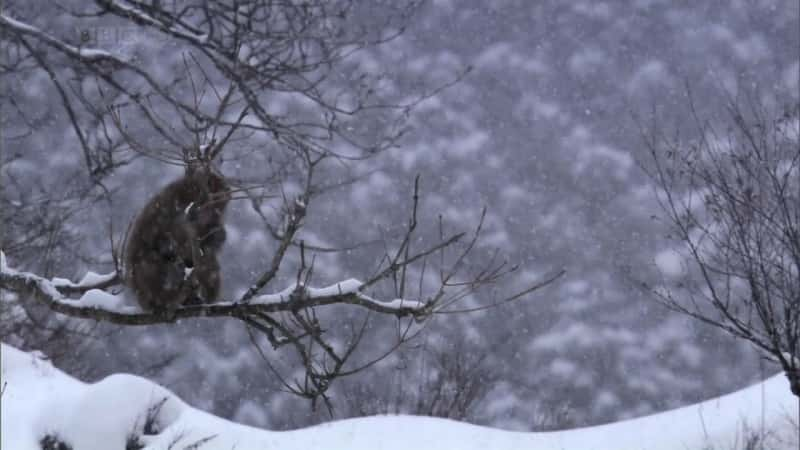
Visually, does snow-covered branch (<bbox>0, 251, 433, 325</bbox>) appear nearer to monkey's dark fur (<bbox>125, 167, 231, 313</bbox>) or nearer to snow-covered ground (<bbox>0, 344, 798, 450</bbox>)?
monkey's dark fur (<bbox>125, 167, 231, 313</bbox>)

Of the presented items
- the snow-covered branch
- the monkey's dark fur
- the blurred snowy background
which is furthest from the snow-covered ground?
the blurred snowy background

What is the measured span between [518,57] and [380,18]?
3974 cm

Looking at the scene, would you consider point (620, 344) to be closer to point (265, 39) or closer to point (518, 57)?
point (518, 57)

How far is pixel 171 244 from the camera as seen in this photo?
3.58 m

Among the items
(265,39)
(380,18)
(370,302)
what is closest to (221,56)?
(265,39)

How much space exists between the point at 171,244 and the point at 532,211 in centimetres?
4615

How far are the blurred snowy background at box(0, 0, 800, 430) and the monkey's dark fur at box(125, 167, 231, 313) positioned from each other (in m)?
13.4

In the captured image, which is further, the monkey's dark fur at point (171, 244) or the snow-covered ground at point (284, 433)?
the snow-covered ground at point (284, 433)

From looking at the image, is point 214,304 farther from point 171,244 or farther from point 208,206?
point 208,206

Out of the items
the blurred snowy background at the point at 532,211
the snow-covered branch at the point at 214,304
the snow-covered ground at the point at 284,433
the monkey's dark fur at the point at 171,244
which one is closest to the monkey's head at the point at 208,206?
the monkey's dark fur at the point at 171,244

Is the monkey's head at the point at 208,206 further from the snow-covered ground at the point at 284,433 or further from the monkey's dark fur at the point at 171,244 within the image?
the snow-covered ground at the point at 284,433

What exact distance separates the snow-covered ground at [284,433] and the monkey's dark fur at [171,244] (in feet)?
8.83

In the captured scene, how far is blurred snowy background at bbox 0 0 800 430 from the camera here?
2384 cm

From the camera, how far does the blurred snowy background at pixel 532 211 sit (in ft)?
78.2
